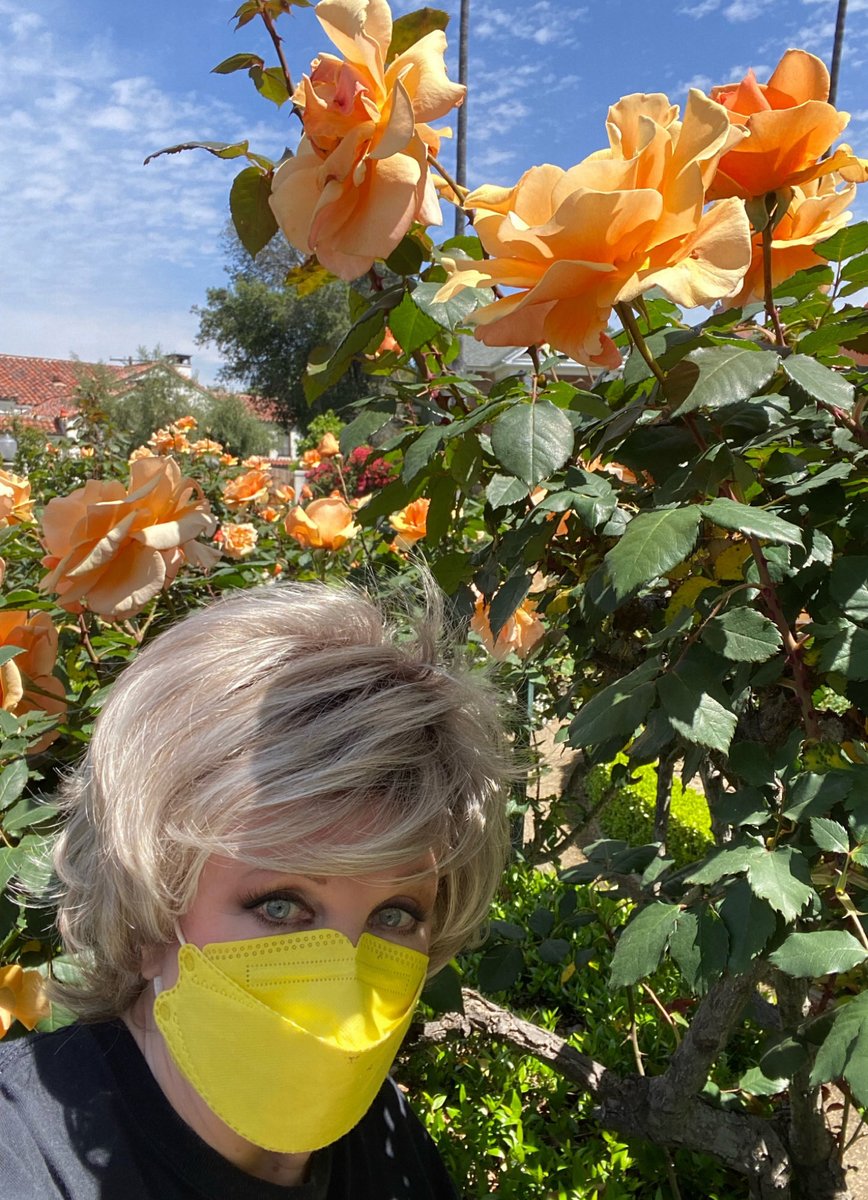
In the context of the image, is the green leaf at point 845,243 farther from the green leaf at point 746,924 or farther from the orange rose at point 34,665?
the orange rose at point 34,665

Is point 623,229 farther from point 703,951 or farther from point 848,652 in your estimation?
point 703,951

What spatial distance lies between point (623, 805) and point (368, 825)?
13.5 ft

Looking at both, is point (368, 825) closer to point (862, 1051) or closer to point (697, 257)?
point (862, 1051)

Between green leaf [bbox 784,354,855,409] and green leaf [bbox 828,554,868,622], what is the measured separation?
197 mm

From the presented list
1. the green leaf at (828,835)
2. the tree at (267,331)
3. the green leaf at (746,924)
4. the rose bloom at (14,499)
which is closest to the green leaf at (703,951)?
the green leaf at (746,924)

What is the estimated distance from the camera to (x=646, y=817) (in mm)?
4848

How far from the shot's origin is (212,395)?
30.8 metres

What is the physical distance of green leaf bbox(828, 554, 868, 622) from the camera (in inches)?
34.1

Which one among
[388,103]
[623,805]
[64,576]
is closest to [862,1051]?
[388,103]

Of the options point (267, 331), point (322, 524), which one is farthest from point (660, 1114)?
point (267, 331)

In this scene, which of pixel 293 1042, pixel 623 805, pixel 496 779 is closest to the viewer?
pixel 293 1042

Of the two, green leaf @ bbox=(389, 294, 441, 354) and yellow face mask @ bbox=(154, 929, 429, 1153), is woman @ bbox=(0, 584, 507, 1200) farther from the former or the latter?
green leaf @ bbox=(389, 294, 441, 354)

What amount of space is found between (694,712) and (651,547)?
0.61 ft

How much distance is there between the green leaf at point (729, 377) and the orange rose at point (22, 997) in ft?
3.52
